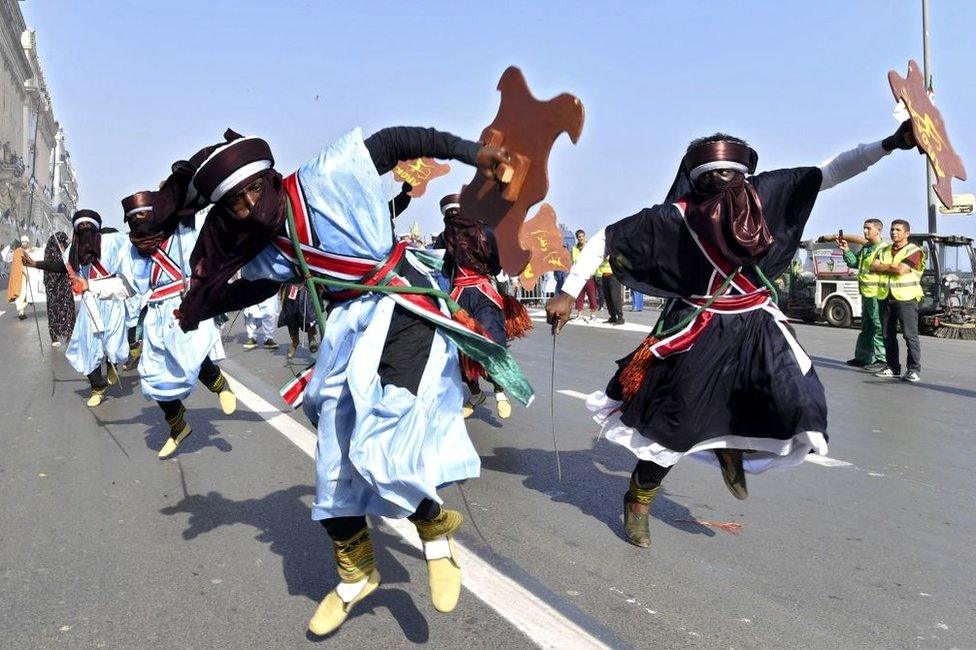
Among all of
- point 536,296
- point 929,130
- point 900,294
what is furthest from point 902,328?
point 536,296

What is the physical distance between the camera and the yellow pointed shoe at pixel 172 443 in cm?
618

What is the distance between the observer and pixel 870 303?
1069 centimetres

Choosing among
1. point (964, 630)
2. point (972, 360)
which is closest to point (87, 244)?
point (964, 630)

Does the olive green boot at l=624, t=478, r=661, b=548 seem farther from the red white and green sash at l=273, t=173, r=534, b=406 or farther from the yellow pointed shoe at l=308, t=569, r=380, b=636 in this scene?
the yellow pointed shoe at l=308, t=569, r=380, b=636

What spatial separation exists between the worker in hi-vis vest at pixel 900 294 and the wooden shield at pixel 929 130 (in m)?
6.66

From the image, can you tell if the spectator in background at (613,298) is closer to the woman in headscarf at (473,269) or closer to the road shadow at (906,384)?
the road shadow at (906,384)

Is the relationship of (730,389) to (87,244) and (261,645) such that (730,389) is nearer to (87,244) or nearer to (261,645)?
(261,645)

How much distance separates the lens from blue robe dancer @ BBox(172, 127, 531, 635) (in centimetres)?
298

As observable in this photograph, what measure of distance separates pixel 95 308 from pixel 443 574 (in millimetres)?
7104

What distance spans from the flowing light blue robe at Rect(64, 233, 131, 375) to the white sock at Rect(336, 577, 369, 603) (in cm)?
655

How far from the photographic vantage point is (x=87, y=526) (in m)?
4.61

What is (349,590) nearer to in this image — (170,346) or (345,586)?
(345,586)

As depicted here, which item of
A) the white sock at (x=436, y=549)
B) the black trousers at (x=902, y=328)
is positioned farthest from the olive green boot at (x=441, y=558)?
the black trousers at (x=902, y=328)

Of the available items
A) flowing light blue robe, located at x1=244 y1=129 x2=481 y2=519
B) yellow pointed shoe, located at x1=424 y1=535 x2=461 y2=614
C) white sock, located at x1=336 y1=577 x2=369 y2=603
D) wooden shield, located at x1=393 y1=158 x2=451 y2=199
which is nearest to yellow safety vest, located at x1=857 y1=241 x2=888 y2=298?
wooden shield, located at x1=393 y1=158 x2=451 y2=199
